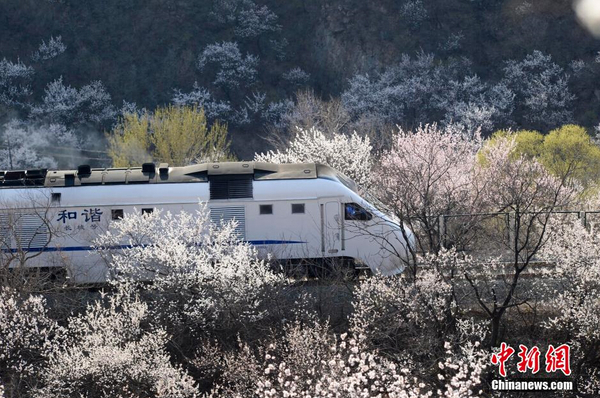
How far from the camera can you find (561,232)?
2620cm

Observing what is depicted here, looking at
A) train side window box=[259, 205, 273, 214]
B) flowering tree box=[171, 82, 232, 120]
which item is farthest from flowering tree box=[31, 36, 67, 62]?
train side window box=[259, 205, 273, 214]

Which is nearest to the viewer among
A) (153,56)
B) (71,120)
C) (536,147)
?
(536,147)

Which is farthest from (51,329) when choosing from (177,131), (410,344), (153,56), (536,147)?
(153,56)

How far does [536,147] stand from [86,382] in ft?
113

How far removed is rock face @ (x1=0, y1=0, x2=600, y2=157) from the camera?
7494 cm

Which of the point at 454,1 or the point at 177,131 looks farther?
the point at 454,1

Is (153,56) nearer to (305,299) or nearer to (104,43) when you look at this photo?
(104,43)

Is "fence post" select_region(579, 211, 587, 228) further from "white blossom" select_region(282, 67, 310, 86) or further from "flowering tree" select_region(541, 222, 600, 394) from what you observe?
"white blossom" select_region(282, 67, 310, 86)

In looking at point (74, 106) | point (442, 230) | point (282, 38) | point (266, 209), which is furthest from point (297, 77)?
point (266, 209)

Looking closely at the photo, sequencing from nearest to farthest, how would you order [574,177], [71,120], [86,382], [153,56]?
[86,382], [574,177], [71,120], [153,56]

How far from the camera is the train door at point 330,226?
2625 centimetres

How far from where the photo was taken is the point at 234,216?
86.8ft

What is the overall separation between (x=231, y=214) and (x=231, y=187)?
761 millimetres

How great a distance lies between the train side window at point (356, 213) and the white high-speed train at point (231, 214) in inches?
1.1
